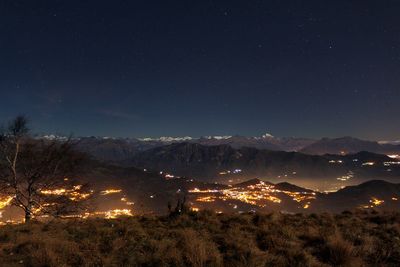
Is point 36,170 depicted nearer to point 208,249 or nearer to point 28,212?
point 28,212

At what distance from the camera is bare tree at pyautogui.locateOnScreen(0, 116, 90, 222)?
28031mm

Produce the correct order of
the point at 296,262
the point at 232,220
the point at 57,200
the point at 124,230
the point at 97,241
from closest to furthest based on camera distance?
the point at 296,262, the point at 97,241, the point at 124,230, the point at 232,220, the point at 57,200

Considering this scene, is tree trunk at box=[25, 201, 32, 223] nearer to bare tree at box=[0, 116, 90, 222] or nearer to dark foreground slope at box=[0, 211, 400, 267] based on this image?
bare tree at box=[0, 116, 90, 222]

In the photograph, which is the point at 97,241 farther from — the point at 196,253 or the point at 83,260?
the point at 196,253

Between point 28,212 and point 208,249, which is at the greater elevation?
point 208,249

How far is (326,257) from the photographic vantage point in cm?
1088

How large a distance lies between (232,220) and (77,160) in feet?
A: 57.9

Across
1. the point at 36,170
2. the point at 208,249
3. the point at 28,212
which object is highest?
the point at 36,170

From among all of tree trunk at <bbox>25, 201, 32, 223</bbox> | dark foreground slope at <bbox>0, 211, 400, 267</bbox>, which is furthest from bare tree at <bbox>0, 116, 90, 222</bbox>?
dark foreground slope at <bbox>0, 211, 400, 267</bbox>

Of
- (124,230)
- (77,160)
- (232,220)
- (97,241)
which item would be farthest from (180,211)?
(77,160)

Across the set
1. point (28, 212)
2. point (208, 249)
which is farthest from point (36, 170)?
point (208, 249)

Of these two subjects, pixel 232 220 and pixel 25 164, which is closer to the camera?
pixel 232 220

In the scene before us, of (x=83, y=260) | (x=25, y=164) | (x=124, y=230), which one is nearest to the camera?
(x=83, y=260)

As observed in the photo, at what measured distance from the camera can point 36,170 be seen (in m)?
28.5
